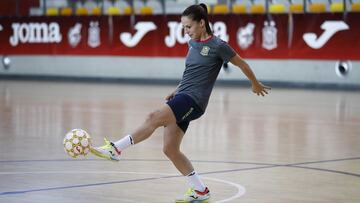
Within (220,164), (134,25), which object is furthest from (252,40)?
(220,164)

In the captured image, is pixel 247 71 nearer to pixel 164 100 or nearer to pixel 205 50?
pixel 205 50

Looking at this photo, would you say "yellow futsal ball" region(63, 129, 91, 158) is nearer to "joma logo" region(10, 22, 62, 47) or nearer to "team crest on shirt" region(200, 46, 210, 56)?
"team crest on shirt" region(200, 46, 210, 56)

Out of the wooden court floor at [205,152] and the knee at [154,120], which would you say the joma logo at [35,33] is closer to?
the wooden court floor at [205,152]

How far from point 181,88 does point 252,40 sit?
68.1 feet

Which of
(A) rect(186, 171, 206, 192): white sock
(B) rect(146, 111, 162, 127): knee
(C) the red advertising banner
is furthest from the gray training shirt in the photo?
(C) the red advertising banner

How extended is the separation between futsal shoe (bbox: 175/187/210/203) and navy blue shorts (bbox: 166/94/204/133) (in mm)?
650

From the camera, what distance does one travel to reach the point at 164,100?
19.0 m

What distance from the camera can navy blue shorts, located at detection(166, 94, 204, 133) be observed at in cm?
830

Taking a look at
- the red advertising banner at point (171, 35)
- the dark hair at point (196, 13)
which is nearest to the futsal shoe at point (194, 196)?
the dark hair at point (196, 13)

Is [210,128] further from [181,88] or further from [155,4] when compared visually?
[155,4]

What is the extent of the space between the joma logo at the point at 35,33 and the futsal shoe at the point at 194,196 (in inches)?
1016

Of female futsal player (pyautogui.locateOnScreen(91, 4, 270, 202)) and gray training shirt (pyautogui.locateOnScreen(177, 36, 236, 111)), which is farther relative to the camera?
gray training shirt (pyautogui.locateOnScreen(177, 36, 236, 111))

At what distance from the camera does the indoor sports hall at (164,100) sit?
955 cm

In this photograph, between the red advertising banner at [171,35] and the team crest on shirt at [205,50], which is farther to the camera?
the red advertising banner at [171,35]
